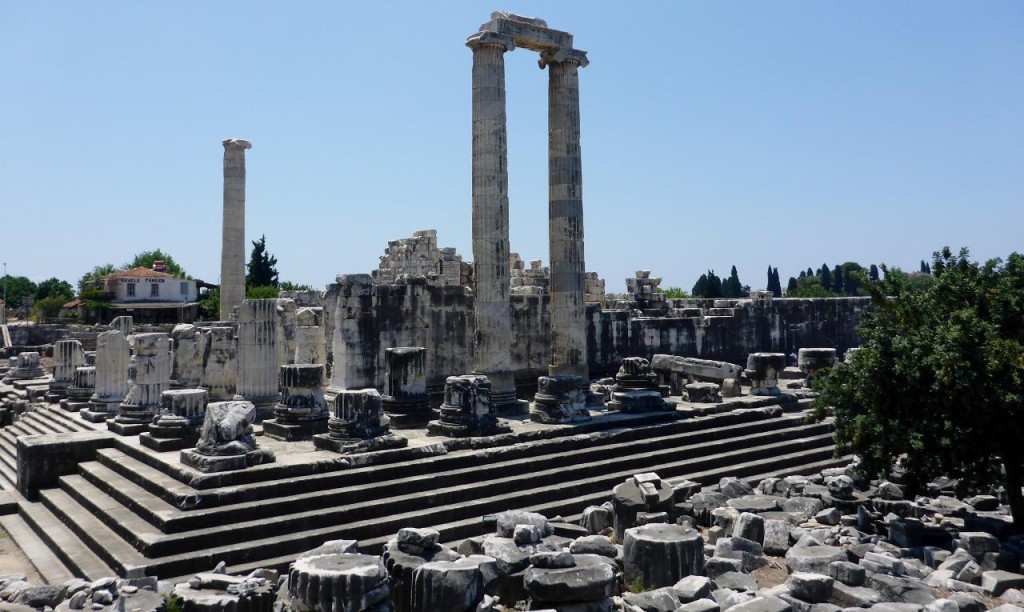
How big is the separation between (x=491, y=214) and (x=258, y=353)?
5368 mm

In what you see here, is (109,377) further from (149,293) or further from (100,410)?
(149,293)

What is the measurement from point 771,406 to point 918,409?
7138 millimetres

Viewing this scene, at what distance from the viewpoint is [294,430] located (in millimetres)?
12695

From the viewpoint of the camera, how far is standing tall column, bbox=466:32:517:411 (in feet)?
51.1

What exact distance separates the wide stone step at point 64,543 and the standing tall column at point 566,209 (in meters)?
9.89

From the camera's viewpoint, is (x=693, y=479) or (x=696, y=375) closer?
(x=693, y=479)

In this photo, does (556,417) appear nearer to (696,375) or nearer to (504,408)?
(504,408)

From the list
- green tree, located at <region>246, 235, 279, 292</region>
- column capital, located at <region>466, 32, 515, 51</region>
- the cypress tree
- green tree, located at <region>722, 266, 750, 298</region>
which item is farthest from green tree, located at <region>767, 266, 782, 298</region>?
column capital, located at <region>466, 32, 515, 51</region>

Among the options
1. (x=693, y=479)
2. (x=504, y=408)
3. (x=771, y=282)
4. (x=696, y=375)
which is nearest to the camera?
(x=693, y=479)

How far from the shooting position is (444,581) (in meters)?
7.14

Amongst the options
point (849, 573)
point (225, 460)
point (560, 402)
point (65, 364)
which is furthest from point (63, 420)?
point (849, 573)

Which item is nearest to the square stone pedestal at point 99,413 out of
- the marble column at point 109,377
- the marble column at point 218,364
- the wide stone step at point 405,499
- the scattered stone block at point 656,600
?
the marble column at point 109,377

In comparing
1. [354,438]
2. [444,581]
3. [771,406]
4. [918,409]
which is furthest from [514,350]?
[444,581]

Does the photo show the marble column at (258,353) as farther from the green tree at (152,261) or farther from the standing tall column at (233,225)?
the green tree at (152,261)
